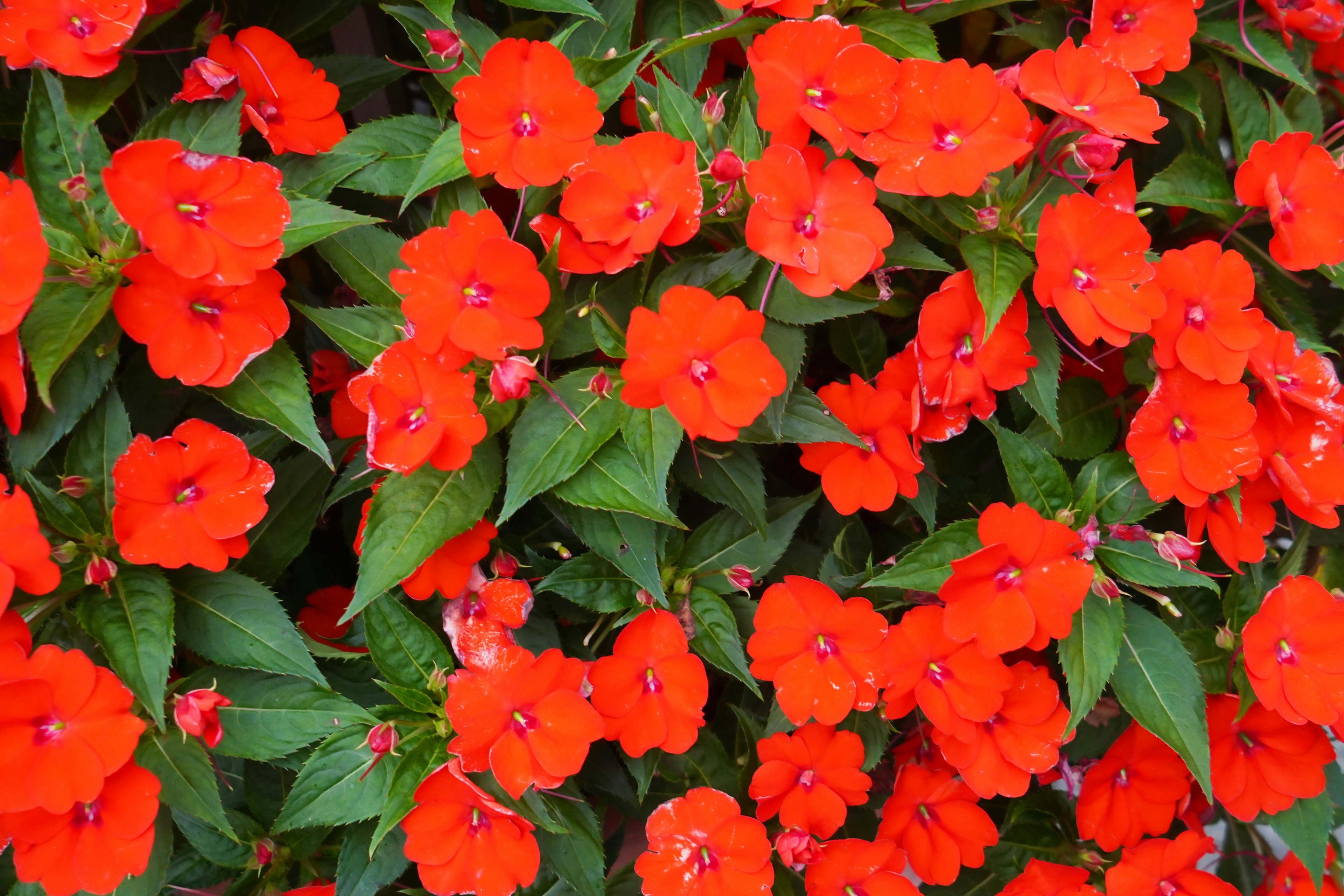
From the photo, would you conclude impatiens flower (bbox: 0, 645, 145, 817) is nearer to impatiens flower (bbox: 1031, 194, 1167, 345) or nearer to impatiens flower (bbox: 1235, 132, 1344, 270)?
impatiens flower (bbox: 1031, 194, 1167, 345)

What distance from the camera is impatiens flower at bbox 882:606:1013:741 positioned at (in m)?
0.93

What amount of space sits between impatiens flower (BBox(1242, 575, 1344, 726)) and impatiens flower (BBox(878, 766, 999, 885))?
0.34 meters

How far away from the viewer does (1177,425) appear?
37.7 inches

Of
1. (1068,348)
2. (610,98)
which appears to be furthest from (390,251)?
(1068,348)

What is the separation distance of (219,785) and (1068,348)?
1.17 metres

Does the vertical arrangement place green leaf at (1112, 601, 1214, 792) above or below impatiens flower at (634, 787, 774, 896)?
above

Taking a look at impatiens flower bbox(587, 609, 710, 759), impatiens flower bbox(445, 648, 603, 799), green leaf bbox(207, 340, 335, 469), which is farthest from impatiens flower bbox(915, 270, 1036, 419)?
green leaf bbox(207, 340, 335, 469)

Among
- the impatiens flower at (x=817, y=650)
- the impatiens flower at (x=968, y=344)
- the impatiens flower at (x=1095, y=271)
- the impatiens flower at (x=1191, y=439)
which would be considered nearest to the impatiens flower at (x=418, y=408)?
the impatiens flower at (x=817, y=650)

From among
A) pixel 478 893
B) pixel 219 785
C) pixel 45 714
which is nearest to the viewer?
pixel 45 714

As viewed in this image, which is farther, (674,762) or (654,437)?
(674,762)

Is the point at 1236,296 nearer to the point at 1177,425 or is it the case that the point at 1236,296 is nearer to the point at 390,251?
the point at 1177,425

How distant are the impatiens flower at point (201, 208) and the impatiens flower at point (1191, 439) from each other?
2.99 feet

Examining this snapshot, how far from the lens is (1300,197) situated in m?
1.03

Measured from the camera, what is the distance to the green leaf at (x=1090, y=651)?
3.00 feet
